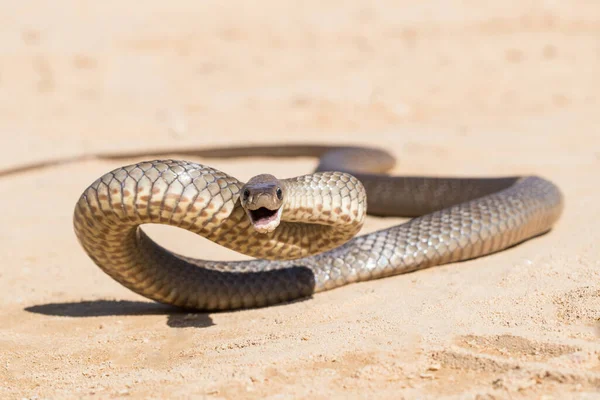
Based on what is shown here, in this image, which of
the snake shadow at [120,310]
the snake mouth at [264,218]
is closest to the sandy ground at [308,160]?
the snake shadow at [120,310]

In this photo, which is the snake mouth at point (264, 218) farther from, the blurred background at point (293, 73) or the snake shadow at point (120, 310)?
the blurred background at point (293, 73)

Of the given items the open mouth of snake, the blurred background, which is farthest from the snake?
the blurred background

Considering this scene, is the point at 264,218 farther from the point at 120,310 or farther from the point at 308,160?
the point at 308,160

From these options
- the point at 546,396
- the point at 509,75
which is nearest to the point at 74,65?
the point at 509,75

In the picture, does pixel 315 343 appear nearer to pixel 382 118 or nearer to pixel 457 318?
pixel 457 318

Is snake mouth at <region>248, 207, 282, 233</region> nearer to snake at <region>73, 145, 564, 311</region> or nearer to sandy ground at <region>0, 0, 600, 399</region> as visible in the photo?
snake at <region>73, 145, 564, 311</region>
